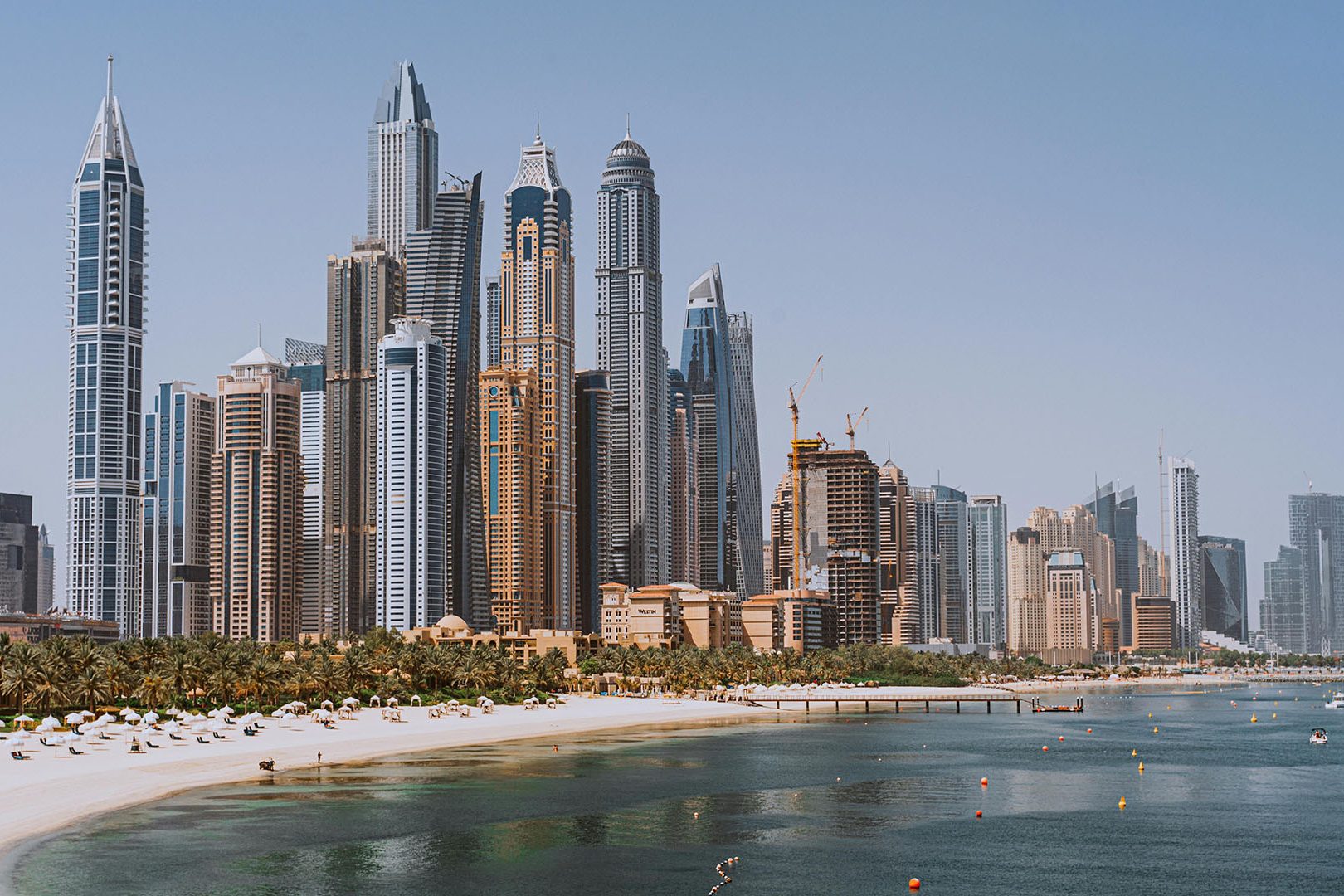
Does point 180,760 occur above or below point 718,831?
above

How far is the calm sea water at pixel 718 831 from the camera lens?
8625 cm

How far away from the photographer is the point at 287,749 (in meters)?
149

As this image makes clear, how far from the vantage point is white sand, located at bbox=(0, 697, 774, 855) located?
104938 mm

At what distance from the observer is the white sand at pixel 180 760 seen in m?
105

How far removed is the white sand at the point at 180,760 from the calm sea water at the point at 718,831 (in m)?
3.94

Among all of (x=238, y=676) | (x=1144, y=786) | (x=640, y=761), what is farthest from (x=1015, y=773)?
(x=238, y=676)

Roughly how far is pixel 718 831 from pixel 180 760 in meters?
53.9

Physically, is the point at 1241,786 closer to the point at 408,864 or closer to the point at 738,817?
the point at 738,817

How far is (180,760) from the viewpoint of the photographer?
Answer: 132750mm

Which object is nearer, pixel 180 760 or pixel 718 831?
pixel 718 831

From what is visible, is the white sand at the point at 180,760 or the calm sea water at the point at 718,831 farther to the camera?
the white sand at the point at 180,760

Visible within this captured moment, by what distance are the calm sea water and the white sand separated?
394cm

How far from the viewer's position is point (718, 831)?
343 ft

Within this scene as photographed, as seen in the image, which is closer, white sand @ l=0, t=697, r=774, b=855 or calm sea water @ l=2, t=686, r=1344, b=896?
calm sea water @ l=2, t=686, r=1344, b=896
